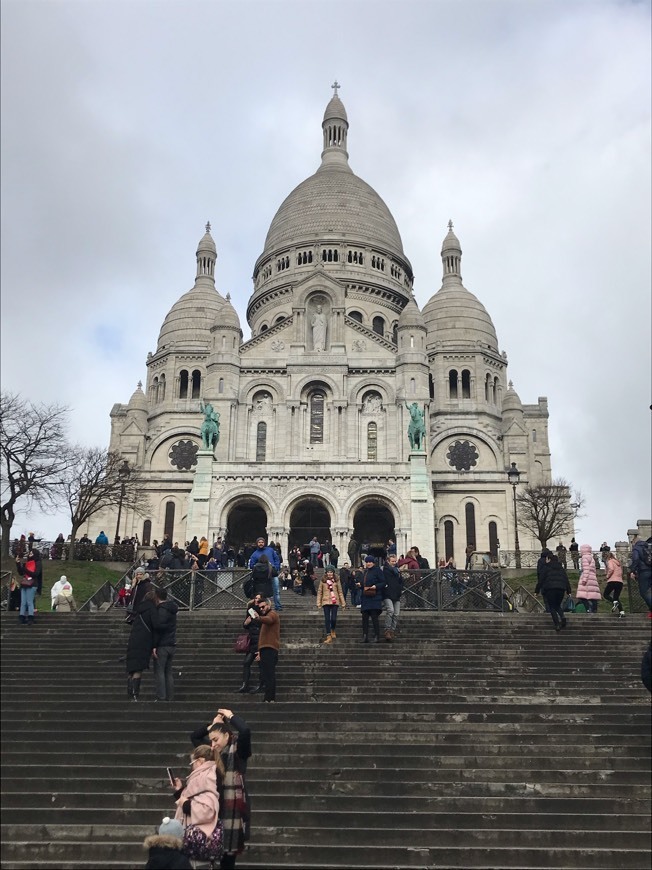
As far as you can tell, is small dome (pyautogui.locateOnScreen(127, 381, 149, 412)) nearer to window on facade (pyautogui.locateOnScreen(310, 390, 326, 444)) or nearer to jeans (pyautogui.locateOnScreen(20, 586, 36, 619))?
window on facade (pyautogui.locateOnScreen(310, 390, 326, 444))

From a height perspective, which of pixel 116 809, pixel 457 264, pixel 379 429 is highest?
pixel 457 264

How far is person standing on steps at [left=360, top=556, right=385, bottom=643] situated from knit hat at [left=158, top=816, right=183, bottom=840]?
10404 mm

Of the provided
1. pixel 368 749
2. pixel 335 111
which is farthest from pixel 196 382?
pixel 368 749

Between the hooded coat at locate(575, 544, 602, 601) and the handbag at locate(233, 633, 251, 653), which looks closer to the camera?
the handbag at locate(233, 633, 251, 653)

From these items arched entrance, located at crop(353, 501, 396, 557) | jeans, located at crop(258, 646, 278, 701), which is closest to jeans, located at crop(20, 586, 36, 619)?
jeans, located at crop(258, 646, 278, 701)

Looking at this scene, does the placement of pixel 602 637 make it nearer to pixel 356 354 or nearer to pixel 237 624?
pixel 237 624

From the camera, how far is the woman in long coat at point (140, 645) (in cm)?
1491

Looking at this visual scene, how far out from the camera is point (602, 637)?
18547 mm

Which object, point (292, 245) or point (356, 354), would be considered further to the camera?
point (292, 245)

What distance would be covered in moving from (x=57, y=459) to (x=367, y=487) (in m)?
14.8

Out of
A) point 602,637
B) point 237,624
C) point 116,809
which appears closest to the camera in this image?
point 116,809

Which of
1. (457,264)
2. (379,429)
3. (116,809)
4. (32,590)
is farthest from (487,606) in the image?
(457,264)

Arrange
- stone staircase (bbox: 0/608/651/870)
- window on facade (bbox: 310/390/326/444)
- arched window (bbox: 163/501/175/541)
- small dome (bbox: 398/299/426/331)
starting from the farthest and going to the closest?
1. arched window (bbox: 163/501/175/541)
2. small dome (bbox: 398/299/426/331)
3. window on facade (bbox: 310/390/326/444)
4. stone staircase (bbox: 0/608/651/870)

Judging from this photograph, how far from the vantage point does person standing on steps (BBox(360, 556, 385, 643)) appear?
17812 millimetres
